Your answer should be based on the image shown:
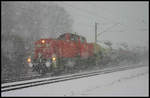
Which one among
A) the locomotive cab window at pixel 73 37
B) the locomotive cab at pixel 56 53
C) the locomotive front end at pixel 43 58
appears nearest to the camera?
the locomotive front end at pixel 43 58

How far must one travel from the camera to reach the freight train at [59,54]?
45.2ft

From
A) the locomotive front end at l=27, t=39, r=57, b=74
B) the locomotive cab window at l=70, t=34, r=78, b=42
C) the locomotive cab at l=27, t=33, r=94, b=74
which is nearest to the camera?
the locomotive front end at l=27, t=39, r=57, b=74

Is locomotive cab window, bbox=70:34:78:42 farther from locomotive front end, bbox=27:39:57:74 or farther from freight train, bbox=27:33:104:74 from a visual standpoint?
locomotive front end, bbox=27:39:57:74

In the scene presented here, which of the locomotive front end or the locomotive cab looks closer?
the locomotive front end

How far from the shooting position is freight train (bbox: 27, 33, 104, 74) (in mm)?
13781

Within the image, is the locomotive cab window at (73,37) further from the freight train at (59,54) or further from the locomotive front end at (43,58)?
the locomotive front end at (43,58)

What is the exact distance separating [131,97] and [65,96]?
8.22 ft

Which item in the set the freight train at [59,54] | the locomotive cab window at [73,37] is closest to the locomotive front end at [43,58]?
the freight train at [59,54]

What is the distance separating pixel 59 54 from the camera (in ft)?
47.4

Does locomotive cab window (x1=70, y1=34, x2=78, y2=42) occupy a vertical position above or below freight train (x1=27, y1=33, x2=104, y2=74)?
above

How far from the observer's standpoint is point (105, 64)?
2362cm

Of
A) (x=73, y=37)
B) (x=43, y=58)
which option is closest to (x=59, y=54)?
(x=43, y=58)

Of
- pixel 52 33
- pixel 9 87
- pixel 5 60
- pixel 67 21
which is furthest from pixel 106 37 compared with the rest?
pixel 9 87

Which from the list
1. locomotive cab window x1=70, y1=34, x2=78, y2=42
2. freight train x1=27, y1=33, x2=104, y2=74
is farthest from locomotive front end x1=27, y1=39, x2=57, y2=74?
locomotive cab window x1=70, y1=34, x2=78, y2=42
